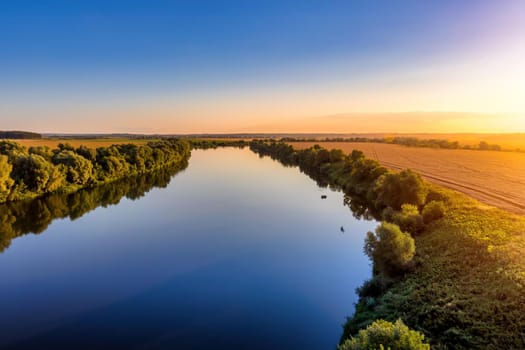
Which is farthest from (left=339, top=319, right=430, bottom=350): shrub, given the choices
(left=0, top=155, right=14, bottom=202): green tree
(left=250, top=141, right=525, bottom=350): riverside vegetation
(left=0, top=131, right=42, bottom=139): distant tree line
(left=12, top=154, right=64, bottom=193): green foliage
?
(left=0, top=131, right=42, bottom=139): distant tree line

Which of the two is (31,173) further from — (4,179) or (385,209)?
(385,209)

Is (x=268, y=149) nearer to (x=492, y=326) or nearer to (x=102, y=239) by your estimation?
(x=102, y=239)

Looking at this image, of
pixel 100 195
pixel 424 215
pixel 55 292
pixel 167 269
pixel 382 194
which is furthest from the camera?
pixel 100 195

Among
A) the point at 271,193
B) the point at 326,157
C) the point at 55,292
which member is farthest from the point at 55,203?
→ the point at 326,157

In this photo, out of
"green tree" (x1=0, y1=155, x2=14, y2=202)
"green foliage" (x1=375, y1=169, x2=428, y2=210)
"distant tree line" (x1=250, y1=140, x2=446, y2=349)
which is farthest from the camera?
"green tree" (x1=0, y1=155, x2=14, y2=202)

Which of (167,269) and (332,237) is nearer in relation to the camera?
(167,269)

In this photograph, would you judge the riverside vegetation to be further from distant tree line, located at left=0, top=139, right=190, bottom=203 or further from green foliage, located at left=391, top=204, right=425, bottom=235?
distant tree line, located at left=0, top=139, right=190, bottom=203
